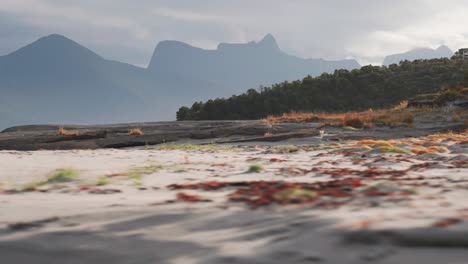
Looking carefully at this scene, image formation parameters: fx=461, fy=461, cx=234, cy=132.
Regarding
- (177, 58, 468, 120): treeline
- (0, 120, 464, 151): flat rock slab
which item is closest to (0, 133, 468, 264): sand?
(0, 120, 464, 151): flat rock slab

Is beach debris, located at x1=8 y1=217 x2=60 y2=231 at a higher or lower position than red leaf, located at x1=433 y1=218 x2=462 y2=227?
higher

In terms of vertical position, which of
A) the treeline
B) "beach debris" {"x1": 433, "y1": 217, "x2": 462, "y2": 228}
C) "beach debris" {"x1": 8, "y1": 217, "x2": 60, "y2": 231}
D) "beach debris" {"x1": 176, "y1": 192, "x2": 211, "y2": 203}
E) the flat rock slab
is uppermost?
the treeline

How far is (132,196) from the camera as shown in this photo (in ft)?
8.63

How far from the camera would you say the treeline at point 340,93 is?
42.4 metres

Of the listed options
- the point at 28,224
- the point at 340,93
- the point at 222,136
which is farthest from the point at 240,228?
the point at 340,93

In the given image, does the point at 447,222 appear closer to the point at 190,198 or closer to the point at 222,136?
the point at 190,198

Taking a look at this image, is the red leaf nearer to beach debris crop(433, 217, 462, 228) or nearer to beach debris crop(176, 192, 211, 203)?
beach debris crop(433, 217, 462, 228)

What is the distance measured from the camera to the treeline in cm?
4241

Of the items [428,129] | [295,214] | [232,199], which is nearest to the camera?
[295,214]

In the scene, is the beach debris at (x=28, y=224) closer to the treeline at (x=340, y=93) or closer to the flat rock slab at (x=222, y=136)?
the flat rock slab at (x=222, y=136)

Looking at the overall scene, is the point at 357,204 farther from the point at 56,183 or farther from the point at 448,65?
the point at 448,65

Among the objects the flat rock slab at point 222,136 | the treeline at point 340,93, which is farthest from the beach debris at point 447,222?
the treeline at point 340,93

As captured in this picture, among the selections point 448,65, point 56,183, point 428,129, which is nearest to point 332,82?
point 448,65

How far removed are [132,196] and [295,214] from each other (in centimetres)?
111
